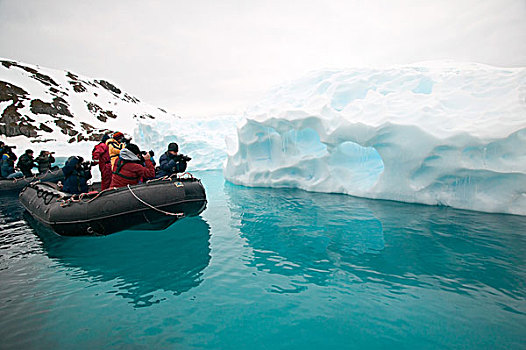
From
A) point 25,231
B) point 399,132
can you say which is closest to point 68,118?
point 25,231

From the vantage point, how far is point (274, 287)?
3.80 meters

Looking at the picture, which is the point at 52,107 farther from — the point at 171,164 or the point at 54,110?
the point at 171,164

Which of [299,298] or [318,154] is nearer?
[299,298]

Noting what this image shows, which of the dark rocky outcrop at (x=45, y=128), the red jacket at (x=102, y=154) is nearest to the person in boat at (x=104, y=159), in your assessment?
the red jacket at (x=102, y=154)

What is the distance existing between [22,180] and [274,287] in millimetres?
12169

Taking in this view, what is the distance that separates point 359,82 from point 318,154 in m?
3.17

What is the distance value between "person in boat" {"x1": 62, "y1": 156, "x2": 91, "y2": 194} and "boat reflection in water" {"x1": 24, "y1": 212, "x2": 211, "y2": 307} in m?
1.10

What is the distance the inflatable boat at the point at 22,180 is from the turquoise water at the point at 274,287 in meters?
5.48

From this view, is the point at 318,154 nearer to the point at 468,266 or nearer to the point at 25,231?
the point at 468,266

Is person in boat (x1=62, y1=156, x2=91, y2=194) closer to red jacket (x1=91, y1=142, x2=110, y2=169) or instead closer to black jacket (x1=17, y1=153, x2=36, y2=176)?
red jacket (x1=91, y1=142, x2=110, y2=169)

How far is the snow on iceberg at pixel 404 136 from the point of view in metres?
6.72

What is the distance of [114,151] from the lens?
565cm

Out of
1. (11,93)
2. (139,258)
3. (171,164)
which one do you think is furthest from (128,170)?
(11,93)

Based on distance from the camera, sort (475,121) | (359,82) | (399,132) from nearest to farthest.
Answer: (475,121), (399,132), (359,82)
